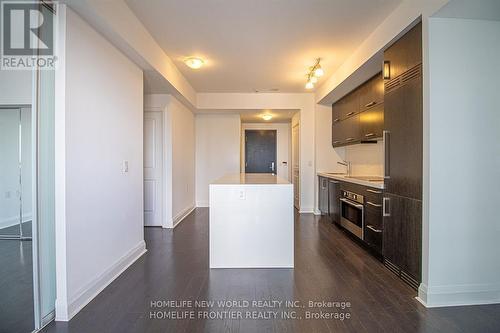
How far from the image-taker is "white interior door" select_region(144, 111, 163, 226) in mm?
4496

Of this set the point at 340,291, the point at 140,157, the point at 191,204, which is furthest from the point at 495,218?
the point at 191,204

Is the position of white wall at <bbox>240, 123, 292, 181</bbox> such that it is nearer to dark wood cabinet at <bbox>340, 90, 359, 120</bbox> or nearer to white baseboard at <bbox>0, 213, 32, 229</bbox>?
dark wood cabinet at <bbox>340, 90, 359, 120</bbox>

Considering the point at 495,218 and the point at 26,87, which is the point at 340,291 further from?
the point at 26,87

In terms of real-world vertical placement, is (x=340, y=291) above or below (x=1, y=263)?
below

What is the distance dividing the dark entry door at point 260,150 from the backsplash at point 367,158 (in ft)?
9.69

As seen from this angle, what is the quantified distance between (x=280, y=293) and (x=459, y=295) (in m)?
1.41

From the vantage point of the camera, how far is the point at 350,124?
4.49 m

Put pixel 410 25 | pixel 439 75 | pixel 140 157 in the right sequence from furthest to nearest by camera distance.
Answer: pixel 140 157, pixel 410 25, pixel 439 75

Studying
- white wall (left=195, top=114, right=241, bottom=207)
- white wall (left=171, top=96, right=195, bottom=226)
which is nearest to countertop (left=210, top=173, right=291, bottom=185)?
white wall (left=171, top=96, right=195, bottom=226)

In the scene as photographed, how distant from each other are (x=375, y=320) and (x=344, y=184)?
2.40m

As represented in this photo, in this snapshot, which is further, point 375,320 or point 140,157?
point 140,157

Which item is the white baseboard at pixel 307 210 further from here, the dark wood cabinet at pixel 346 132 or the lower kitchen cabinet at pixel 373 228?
Result: the lower kitchen cabinet at pixel 373 228

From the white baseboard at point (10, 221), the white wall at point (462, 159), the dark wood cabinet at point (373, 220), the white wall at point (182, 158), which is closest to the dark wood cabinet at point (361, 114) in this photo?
the dark wood cabinet at point (373, 220)

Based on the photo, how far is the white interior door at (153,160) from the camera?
4496 millimetres
